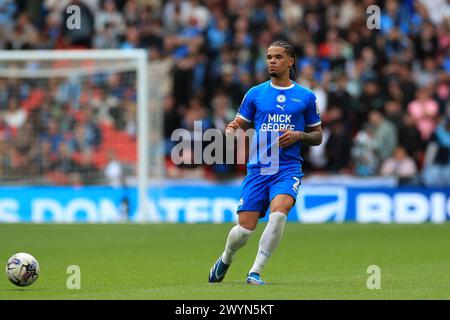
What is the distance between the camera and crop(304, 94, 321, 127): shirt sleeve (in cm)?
1102

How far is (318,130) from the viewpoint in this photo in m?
11.1

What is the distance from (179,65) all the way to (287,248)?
10021mm

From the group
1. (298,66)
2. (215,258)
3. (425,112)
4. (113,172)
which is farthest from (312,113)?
(298,66)

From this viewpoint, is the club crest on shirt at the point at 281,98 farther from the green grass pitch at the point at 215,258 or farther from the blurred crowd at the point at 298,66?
the blurred crowd at the point at 298,66

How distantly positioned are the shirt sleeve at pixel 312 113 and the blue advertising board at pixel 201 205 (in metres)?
12.0

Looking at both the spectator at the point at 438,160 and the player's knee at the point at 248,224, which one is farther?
the spectator at the point at 438,160

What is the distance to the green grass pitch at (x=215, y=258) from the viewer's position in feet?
33.2

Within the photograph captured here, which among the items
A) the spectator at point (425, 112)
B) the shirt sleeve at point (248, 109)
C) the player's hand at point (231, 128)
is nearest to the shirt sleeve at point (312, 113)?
the shirt sleeve at point (248, 109)

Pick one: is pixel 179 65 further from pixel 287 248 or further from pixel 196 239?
pixel 287 248

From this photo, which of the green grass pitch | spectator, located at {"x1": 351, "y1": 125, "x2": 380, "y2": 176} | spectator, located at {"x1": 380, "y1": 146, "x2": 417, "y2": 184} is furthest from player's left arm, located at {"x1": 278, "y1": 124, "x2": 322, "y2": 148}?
spectator, located at {"x1": 351, "y1": 125, "x2": 380, "y2": 176}

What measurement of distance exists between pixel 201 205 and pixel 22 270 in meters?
13.1

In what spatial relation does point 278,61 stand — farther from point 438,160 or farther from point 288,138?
point 438,160

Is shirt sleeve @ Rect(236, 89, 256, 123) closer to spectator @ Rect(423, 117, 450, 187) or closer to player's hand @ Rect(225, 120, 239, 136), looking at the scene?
player's hand @ Rect(225, 120, 239, 136)

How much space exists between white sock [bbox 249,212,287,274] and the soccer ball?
2.19 meters
